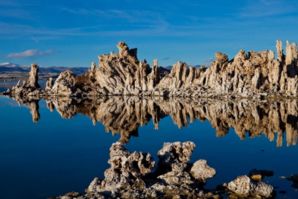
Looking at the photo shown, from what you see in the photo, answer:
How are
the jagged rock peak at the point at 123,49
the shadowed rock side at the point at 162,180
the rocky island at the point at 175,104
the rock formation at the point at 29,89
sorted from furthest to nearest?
the jagged rock peak at the point at 123,49, the rock formation at the point at 29,89, the rocky island at the point at 175,104, the shadowed rock side at the point at 162,180

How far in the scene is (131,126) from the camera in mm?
70000

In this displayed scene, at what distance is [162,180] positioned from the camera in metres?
33.0

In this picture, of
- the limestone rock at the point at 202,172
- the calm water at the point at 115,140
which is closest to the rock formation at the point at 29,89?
the calm water at the point at 115,140

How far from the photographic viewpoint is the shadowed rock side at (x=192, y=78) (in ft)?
439

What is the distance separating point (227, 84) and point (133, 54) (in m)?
37.6

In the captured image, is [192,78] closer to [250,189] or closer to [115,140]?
[115,140]

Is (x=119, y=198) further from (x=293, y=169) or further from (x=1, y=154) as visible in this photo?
(x=1, y=154)

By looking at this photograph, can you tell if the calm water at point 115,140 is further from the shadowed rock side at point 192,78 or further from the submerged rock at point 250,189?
the shadowed rock side at point 192,78

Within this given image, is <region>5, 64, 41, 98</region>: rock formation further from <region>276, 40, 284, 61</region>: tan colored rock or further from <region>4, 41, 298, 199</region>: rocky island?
<region>276, 40, 284, 61</region>: tan colored rock

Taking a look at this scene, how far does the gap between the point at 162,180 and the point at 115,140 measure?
25.4 metres

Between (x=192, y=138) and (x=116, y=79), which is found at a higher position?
(x=116, y=79)

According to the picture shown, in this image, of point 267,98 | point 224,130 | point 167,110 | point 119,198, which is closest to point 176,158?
point 119,198

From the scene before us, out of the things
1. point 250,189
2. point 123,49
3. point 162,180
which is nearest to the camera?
point 250,189

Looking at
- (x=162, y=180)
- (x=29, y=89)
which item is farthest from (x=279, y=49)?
(x=162, y=180)
